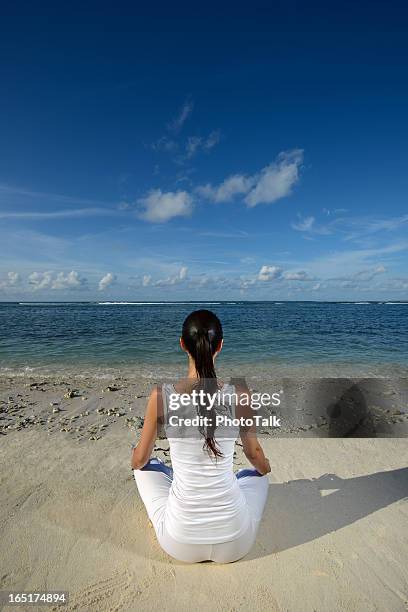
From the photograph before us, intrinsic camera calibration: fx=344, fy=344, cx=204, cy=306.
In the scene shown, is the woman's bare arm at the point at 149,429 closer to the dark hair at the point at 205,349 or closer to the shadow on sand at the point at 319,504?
the dark hair at the point at 205,349

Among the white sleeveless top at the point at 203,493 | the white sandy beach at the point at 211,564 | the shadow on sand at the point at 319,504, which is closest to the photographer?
the white sleeveless top at the point at 203,493

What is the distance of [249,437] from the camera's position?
120 inches

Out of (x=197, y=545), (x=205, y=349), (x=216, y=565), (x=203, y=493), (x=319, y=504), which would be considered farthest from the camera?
(x=319, y=504)

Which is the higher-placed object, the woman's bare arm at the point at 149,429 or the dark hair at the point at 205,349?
the dark hair at the point at 205,349

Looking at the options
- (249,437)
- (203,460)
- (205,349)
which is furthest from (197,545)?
(205,349)

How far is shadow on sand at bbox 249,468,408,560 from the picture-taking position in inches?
146

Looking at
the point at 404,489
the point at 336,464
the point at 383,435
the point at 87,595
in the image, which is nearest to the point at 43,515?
the point at 87,595

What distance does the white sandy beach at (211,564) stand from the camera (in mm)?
2934

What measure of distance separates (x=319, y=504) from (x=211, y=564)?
1.75 metres

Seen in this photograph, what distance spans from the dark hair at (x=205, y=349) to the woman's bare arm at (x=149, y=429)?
0.37 m

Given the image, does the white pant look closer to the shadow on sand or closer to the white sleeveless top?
the white sleeveless top

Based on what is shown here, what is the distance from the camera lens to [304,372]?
42.3 ft

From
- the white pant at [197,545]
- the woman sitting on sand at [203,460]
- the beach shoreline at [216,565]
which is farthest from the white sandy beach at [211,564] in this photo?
the woman sitting on sand at [203,460]

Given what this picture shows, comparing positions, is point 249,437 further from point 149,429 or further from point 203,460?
point 149,429
